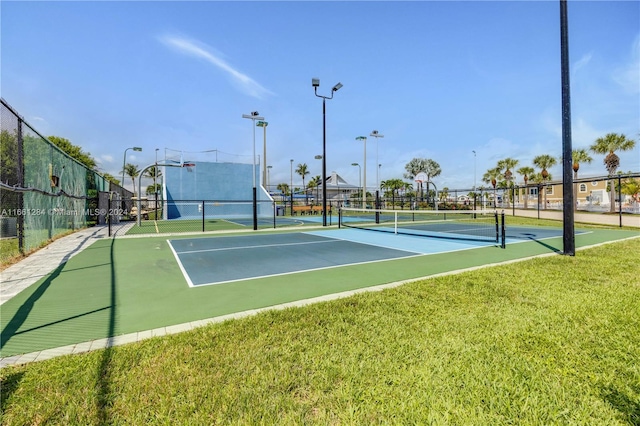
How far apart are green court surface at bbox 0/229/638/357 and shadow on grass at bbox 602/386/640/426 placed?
3426 millimetres

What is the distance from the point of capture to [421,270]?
675cm

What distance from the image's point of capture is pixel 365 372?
2.74 meters

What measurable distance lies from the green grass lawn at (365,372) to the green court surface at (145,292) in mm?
720

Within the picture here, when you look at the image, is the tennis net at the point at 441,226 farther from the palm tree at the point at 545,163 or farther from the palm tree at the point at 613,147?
the palm tree at the point at 545,163

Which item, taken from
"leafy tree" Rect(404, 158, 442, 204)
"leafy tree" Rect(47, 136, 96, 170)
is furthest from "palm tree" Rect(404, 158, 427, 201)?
"leafy tree" Rect(47, 136, 96, 170)

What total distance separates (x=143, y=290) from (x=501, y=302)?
573 cm

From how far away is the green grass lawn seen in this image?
225 centimetres

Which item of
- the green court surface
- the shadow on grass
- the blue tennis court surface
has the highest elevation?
the blue tennis court surface

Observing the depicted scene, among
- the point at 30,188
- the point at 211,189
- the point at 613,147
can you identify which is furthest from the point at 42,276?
the point at 613,147

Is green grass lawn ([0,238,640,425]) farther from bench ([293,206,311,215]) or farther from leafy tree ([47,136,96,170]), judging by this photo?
leafy tree ([47,136,96,170])

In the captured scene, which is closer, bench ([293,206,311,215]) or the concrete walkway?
the concrete walkway

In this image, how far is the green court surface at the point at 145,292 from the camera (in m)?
3.81

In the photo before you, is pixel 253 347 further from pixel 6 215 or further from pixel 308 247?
pixel 6 215

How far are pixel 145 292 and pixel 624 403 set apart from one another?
599cm
